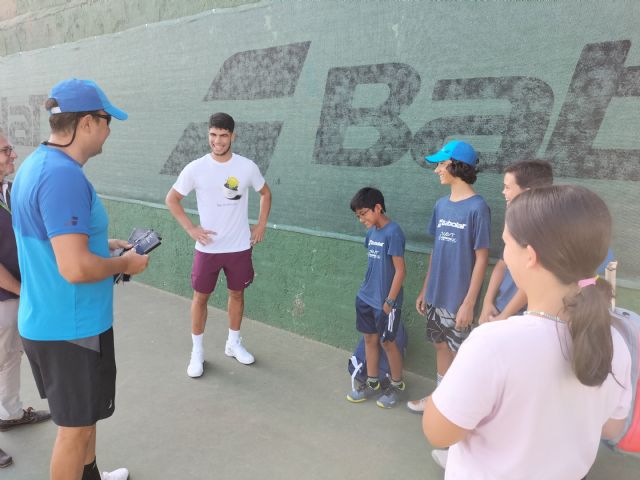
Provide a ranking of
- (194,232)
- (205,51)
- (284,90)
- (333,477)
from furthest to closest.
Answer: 1. (205,51)
2. (284,90)
3. (194,232)
4. (333,477)

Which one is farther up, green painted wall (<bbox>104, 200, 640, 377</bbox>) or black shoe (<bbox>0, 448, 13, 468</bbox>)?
green painted wall (<bbox>104, 200, 640, 377</bbox>)

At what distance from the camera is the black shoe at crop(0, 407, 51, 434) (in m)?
2.84

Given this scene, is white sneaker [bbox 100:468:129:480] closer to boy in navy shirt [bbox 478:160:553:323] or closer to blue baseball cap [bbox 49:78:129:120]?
blue baseball cap [bbox 49:78:129:120]

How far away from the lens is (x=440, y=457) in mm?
2533

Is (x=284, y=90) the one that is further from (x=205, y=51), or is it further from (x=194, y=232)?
(x=194, y=232)

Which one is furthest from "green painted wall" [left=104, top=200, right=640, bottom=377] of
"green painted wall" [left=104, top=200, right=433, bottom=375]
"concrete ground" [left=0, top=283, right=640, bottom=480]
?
"concrete ground" [left=0, top=283, right=640, bottom=480]

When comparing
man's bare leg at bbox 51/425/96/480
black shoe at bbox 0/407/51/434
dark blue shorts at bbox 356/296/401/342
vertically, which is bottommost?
black shoe at bbox 0/407/51/434

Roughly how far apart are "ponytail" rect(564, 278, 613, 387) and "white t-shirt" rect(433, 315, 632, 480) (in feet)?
0.11

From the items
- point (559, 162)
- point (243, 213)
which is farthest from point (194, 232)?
point (559, 162)

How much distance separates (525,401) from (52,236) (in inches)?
62.9

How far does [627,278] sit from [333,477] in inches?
77.3

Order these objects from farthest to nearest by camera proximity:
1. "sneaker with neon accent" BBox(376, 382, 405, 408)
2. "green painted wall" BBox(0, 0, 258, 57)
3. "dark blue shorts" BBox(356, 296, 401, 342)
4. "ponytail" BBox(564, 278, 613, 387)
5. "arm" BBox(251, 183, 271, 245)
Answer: "green painted wall" BBox(0, 0, 258, 57) < "arm" BBox(251, 183, 271, 245) < "sneaker with neon accent" BBox(376, 382, 405, 408) < "dark blue shorts" BBox(356, 296, 401, 342) < "ponytail" BBox(564, 278, 613, 387)

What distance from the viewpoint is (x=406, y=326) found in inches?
140

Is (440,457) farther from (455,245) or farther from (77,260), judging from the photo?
(77,260)
